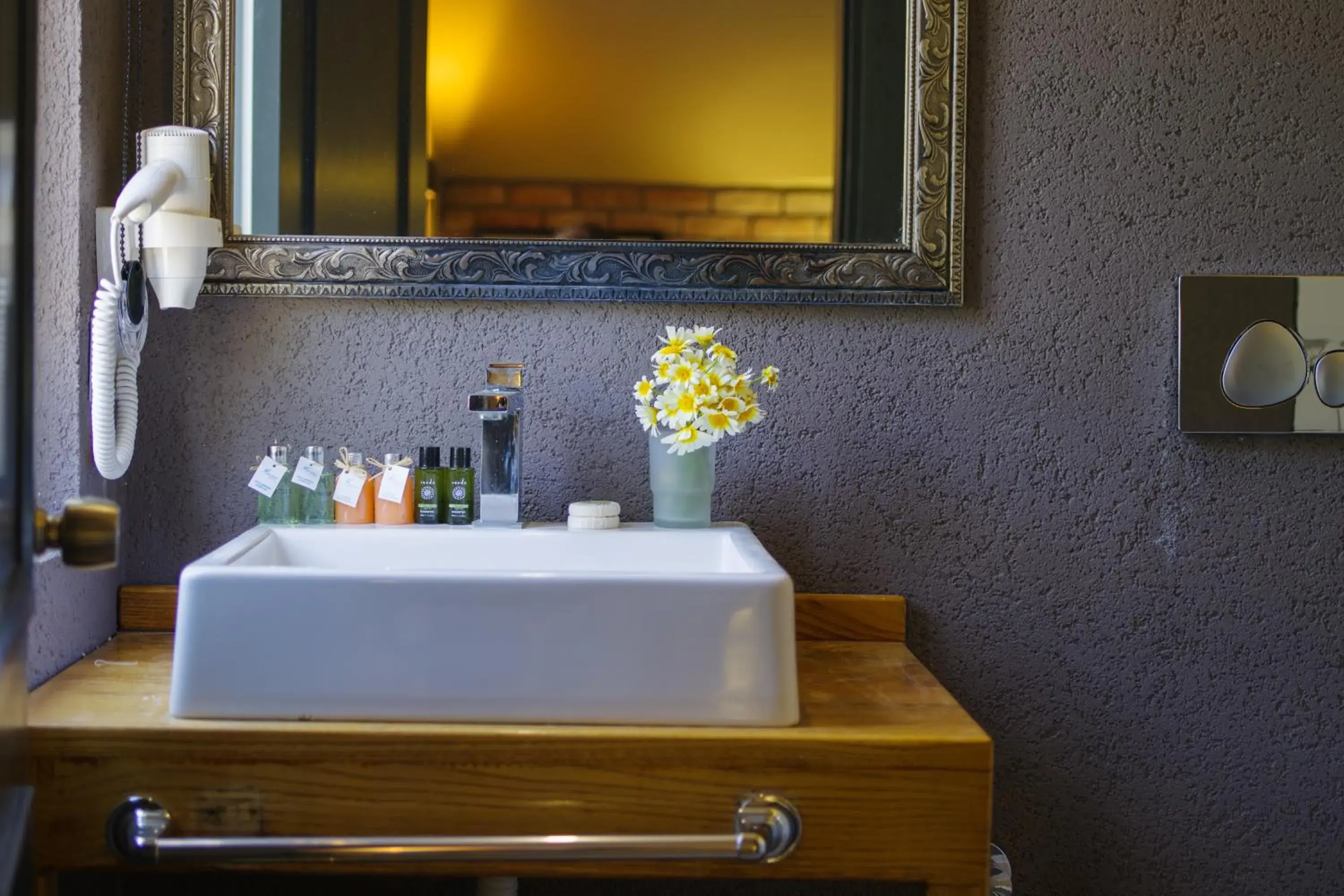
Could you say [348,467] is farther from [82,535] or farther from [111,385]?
[82,535]

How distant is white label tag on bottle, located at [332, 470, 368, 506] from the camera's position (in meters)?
1.43

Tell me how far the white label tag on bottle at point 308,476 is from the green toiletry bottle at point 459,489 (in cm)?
16

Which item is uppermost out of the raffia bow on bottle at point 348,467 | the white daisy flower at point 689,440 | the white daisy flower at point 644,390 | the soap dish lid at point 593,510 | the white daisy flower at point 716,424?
the white daisy flower at point 644,390

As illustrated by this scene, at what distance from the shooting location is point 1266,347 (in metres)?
1.50

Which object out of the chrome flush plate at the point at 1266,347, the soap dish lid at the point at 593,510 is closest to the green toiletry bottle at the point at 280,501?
the soap dish lid at the point at 593,510

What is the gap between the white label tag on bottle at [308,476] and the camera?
1.43m

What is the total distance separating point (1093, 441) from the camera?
1.53 metres

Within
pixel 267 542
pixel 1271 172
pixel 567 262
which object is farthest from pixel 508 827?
pixel 1271 172

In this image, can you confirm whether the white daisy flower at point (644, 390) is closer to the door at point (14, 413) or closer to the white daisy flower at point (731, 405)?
the white daisy flower at point (731, 405)

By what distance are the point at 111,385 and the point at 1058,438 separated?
3.91ft

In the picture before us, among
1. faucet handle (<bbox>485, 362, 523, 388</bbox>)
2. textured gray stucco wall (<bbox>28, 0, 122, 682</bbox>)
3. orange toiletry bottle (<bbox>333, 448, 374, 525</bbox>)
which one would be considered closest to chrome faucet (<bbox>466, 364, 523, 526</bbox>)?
faucet handle (<bbox>485, 362, 523, 388</bbox>)

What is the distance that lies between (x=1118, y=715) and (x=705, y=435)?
2.28 feet

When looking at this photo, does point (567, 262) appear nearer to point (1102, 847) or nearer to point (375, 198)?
point (375, 198)

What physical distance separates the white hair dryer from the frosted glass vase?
0.62 metres
